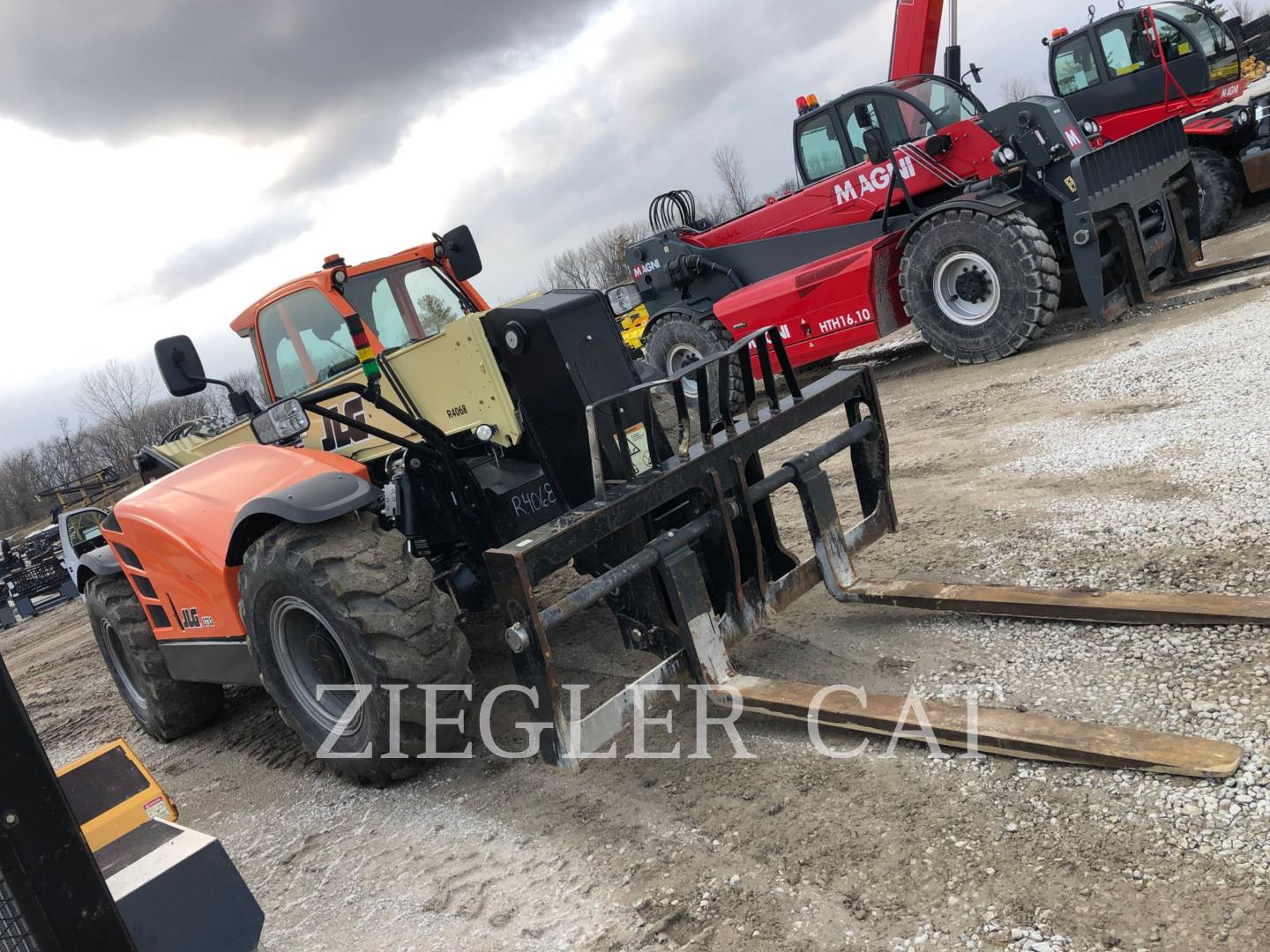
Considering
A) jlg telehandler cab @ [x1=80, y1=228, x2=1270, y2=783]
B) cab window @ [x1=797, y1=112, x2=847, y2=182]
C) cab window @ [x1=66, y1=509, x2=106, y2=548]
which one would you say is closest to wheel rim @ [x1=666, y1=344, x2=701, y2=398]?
cab window @ [x1=797, y1=112, x2=847, y2=182]

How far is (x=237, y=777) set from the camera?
4664 millimetres

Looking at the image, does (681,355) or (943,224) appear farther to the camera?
(681,355)

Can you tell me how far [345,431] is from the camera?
15.5 feet

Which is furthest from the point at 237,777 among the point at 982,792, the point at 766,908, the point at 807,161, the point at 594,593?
the point at 807,161

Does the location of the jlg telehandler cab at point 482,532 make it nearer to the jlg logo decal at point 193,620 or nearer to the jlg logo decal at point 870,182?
the jlg logo decal at point 193,620

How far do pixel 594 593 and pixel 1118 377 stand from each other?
212 inches

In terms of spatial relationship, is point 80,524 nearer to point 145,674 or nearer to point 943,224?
point 145,674

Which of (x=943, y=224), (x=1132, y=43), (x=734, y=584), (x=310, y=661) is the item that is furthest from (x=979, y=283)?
(x=310, y=661)

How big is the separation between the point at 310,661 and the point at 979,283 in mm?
7120

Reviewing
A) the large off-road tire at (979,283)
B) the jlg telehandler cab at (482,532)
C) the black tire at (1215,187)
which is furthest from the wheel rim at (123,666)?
the black tire at (1215,187)

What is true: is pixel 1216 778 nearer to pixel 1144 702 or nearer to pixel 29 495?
pixel 1144 702

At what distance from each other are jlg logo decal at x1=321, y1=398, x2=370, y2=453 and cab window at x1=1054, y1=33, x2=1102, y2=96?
11433mm

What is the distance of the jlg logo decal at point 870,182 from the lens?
934 cm

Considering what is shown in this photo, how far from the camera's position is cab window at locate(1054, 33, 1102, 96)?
1206 centimetres
